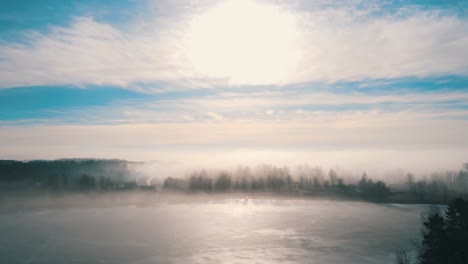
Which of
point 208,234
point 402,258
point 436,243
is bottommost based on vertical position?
point 208,234

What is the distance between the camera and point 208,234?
4341 centimetres

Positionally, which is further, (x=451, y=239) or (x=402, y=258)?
(x=402, y=258)

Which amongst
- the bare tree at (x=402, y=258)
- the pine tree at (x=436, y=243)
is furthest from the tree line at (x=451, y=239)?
the bare tree at (x=402, y=258)

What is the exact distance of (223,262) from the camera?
29.6 metres

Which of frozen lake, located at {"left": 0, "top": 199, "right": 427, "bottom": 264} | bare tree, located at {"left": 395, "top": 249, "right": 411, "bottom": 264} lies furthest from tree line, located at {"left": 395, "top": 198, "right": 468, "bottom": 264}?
frozen lake, located at {"left": 0, "top": 199, "right": 427, "bottom": 264}

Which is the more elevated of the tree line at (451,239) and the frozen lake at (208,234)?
the tree line at (451,239)

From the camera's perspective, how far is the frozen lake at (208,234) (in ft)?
104

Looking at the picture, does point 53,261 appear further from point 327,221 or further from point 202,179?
point 202,179

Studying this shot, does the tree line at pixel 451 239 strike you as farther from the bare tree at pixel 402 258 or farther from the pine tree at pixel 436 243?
the bare tree at pixel 402 258

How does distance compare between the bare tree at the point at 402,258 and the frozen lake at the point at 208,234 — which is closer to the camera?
the bare tree at the point at 402,258

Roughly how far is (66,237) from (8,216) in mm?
24020

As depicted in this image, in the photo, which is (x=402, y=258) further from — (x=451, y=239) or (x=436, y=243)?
(x=451, y=239)

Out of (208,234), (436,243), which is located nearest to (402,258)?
(436,243)

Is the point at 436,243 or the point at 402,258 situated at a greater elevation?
the point at 436,243
